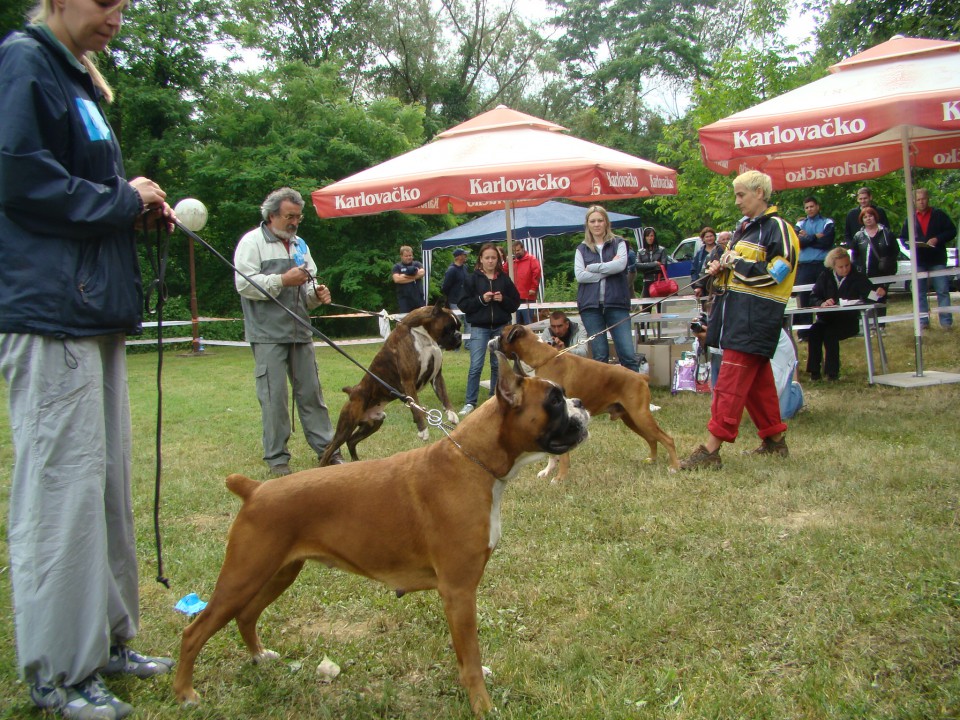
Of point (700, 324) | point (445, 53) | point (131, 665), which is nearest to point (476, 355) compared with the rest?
point (700, 324)

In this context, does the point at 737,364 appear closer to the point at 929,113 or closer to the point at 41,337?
the point at 929,113

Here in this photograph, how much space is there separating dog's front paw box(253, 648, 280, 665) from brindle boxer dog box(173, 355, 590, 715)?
0.34 metres

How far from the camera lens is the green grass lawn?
290 centimetres

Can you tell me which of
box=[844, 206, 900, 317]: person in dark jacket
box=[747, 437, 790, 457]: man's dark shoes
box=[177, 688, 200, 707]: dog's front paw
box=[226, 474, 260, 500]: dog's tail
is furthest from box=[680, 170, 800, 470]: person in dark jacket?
box=[844, 206, 900, 317]: person in dark jacket

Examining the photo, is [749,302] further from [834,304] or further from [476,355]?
[834,304]

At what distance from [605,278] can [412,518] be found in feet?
20.8

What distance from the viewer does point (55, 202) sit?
252 cm

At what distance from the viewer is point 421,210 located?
1167cm

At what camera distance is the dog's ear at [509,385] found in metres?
2.91

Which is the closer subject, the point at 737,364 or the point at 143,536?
the point at 143,536

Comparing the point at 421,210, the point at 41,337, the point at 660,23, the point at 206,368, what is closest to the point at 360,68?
the point at 660,23

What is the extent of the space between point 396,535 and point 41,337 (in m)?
1.45

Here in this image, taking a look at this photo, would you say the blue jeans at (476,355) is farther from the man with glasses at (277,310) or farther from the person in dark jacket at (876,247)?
the person in dark jacket at (876,247)

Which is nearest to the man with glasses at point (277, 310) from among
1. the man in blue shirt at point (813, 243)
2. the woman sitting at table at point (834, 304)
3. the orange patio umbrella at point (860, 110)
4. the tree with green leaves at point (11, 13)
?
the orange patio umbrella at point (860, 110)
